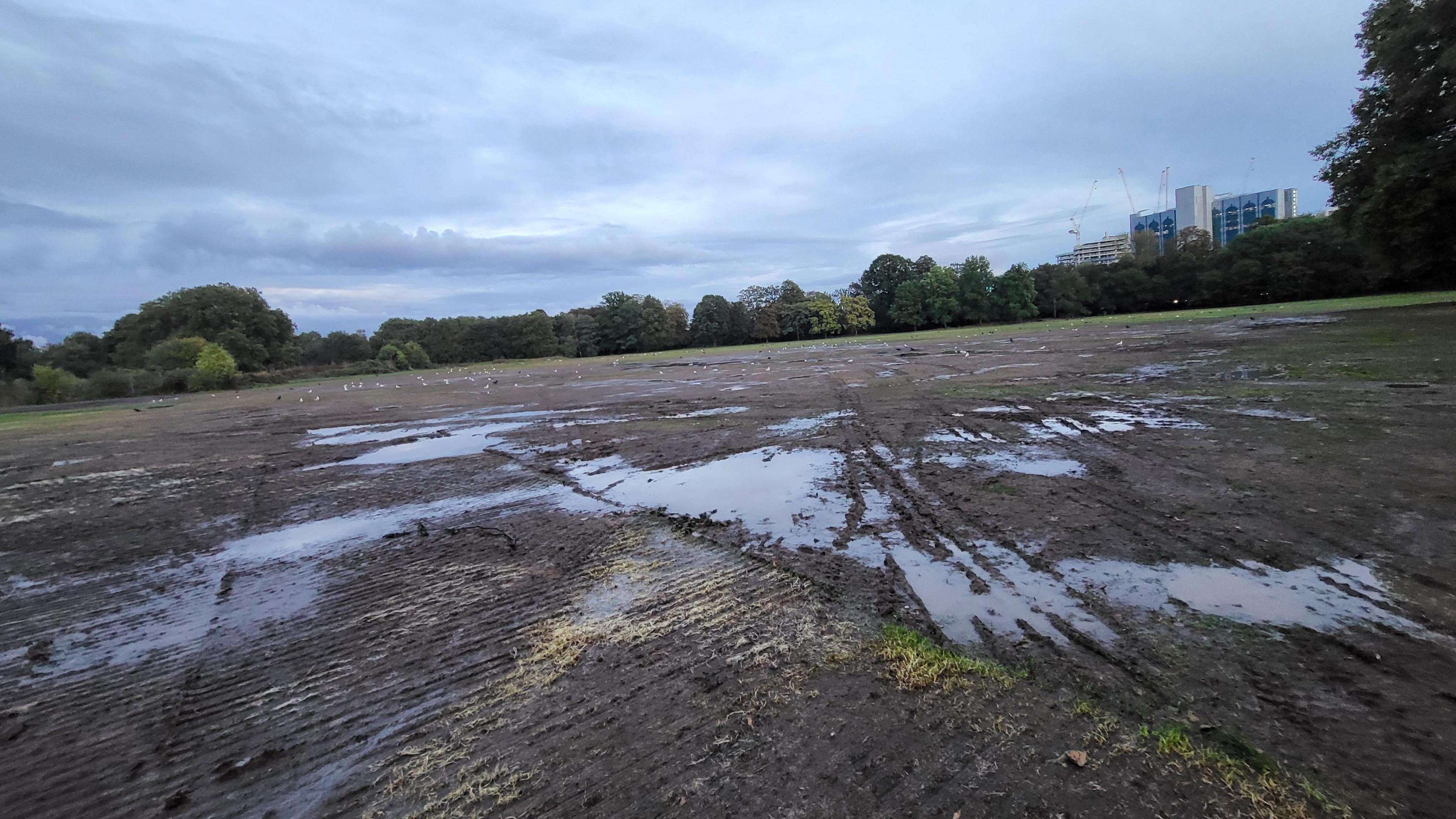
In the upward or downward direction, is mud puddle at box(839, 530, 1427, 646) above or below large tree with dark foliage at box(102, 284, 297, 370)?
below

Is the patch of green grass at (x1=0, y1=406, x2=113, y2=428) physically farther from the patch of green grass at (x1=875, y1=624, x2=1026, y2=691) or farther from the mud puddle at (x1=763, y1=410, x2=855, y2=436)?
the patch of green grass at (x1=875, y1=624, x2=1026, y2=691)

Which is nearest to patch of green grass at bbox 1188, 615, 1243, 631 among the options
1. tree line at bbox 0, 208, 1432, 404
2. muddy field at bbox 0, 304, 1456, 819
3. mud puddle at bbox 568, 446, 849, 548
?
muddy field at bbox 0, 304, 1456, 819

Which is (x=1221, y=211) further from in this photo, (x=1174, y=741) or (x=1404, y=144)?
(x=1174, y=741)

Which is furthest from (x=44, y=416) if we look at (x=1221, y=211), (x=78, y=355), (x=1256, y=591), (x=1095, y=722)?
(x=1221, y=211)

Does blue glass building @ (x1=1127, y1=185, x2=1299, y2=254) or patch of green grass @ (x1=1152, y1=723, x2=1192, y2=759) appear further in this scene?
blue glass building @ (x1=1127, y1=185, x2=1299, y2=254)

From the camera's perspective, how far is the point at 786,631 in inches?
158

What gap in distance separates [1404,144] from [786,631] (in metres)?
34.4

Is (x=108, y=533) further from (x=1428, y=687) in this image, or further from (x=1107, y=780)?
(x=1428, y=687)

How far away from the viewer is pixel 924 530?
5.69 m

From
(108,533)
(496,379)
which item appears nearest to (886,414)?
(108,533)

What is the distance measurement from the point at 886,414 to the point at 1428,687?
972cm

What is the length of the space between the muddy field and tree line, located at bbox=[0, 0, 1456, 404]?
21825 millimetres

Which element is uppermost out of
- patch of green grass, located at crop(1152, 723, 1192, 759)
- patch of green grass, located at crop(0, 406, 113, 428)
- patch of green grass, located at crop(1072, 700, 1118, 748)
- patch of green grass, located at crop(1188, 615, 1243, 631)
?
patch of green grass, located at crop(0, 406, 113, 428)

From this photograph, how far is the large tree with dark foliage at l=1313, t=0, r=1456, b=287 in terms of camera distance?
21.3 m
